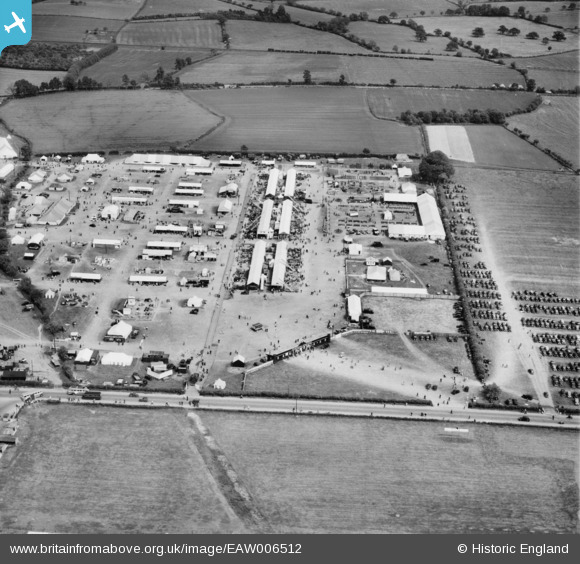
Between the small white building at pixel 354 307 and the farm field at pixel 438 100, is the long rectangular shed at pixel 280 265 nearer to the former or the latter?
the small white building at pixel 354 307

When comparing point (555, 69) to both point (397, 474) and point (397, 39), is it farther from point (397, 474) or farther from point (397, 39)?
point (397, 474)

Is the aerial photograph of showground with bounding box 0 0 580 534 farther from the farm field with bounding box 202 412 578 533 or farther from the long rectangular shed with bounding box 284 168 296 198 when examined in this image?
the long rectangular shed with bounding box 284 168 296 198

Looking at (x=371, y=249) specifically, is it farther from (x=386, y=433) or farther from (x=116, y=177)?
(x=116, y=177)

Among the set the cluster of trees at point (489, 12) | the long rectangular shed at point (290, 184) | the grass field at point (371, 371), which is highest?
the cluster of trees at point (489, 12)

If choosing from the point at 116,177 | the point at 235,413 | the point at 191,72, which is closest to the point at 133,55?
the point at 191,72

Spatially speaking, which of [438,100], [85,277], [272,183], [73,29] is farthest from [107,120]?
[73,29]

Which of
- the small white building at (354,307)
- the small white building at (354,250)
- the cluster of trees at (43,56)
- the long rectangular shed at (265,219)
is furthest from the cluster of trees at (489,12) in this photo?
the small white building at (354,307)

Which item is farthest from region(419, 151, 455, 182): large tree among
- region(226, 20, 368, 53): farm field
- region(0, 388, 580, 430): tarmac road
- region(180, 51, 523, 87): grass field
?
region(226, 20, 368, 53): farm field
